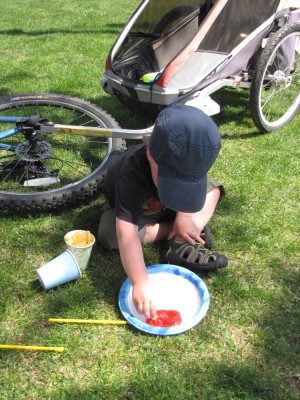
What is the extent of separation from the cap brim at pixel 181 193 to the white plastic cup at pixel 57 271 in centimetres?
55

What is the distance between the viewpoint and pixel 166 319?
1.73 m

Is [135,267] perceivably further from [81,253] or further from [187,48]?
[187,48]

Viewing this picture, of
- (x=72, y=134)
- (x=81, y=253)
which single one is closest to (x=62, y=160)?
(x=72, y=134)

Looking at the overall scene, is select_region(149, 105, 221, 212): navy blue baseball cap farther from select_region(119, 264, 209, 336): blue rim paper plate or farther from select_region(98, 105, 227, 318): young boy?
select_region(119, 264, 209, 336): blue rim paper plate

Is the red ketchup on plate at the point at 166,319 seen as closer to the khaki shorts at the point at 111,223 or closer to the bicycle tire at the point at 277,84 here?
the khaki shorts at the point at 111,223

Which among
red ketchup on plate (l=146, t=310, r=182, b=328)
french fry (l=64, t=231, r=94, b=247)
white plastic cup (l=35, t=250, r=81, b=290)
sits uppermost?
french fry (l=64, t=231, r=94, b=247)

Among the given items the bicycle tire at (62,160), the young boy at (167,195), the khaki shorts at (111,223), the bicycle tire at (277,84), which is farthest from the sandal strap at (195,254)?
the bicycle tire at (277,84)

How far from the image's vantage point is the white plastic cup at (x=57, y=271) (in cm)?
183

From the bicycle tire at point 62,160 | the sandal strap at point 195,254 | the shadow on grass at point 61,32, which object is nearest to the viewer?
the sandal strap at point 195,254

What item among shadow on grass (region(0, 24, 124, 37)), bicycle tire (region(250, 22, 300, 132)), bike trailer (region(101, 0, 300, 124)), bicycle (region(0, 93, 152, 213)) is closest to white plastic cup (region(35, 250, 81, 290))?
bicycle (region(0, 93, 152, 213))

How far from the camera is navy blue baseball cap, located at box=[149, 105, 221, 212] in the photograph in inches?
56.4

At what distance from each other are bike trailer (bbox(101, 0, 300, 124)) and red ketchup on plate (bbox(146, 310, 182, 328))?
4.51 ft

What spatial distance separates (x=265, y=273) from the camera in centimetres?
202

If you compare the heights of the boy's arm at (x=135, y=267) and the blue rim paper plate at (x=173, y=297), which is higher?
the boy's arm at (x=135, y=267)
